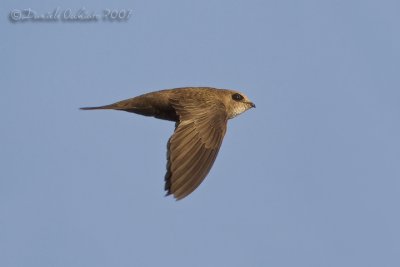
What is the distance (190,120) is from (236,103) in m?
2.45

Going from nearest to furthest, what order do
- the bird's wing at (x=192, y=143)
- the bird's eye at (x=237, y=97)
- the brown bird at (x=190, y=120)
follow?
1. the bird's wing at (x=192, y=143)
2. the brown bird at (x=190, y=120)
3. the bird's eye at (x=237, y=97)

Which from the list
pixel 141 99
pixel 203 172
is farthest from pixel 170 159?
pixel 141 99

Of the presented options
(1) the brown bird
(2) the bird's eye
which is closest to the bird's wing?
(1) the brown bird

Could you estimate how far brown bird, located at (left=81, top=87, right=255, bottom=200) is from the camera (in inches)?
395

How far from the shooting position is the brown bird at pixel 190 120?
10.0m

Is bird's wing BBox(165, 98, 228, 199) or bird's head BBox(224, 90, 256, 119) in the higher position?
bird's head BBox(224, 90, 256, 119)

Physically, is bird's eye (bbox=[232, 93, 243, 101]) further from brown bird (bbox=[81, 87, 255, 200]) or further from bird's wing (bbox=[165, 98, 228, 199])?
bird's wing (bbox=[165, 98, 228, 199])

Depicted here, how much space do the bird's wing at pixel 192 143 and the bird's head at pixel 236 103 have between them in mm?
1190

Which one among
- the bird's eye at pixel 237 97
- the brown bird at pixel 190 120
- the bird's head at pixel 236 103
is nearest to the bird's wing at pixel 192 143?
the brown bird at pixel 190 120

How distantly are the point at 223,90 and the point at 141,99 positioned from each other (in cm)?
163

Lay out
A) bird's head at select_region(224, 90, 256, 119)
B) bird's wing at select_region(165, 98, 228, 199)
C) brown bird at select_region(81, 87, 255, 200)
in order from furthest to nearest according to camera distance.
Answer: bird's head at select_region(224, 90, 256, 119) → brown bird at select_region(81, 87, 255, 200) → bird's wing at select_region(165, 98, 228, 199)

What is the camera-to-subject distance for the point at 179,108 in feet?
38.8

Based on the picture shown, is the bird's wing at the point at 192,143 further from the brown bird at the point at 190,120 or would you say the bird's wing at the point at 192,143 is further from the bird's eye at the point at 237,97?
the bird's eye at the point at 237,97

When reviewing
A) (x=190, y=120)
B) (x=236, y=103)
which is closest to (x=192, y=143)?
(x=190, y=120)
